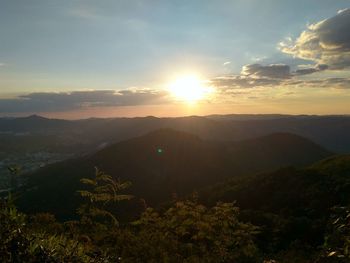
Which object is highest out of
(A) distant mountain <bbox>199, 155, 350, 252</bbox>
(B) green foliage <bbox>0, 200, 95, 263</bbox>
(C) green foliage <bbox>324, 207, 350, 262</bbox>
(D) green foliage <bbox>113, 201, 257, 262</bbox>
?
(C) green foliage <bbox>324, 207, 350, 262</bbox>

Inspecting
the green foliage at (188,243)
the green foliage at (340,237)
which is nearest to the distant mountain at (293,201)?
the green foliage at (188,243)

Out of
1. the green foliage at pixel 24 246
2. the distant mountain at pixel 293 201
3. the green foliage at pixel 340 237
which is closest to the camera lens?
the green foliage at pixel 340 237

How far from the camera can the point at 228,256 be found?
1245 cm

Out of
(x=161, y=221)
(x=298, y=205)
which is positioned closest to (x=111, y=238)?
(x=161, y=221)

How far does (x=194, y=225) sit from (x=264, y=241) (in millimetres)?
15886

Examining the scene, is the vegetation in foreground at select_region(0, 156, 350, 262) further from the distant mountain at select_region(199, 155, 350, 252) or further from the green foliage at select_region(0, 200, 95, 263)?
the distant mountain at select_region(199, 155, 350, 252)

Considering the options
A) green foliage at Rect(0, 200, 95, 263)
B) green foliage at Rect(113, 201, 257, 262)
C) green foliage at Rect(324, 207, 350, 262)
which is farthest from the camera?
green foliage at Rect(113, 201, 257, 262)

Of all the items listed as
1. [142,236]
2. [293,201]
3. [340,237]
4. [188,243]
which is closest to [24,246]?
[340,237]

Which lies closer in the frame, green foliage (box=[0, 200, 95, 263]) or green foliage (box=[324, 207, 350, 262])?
green foliage (box=[324, 207, 350, 262])

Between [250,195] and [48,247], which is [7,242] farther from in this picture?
[250,195]

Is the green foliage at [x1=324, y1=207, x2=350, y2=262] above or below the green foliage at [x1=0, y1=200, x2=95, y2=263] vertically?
above

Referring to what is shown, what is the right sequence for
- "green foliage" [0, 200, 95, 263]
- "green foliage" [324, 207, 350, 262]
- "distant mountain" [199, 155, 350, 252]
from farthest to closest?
"distant mountain" [199, 155, 350, 252]
"green foliage" [0, 200, 95, 263]
"green foliage" [324, 207, 350, 262]

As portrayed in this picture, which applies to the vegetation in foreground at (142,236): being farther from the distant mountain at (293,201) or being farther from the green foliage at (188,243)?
the distant mountain at (293,201)

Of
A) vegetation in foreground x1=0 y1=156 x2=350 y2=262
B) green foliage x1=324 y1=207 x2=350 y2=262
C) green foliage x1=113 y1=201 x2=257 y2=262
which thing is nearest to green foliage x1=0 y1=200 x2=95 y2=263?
vegetation in foreground x1=0 y1=156 x2=350 y2=262
